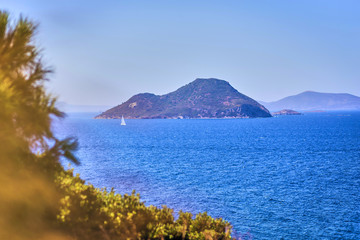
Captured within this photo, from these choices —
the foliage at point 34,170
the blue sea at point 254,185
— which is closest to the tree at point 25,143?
the foliage at point 34,170

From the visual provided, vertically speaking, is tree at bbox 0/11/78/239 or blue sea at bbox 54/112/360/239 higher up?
tree at bbox 0/11/78/239

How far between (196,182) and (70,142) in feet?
140

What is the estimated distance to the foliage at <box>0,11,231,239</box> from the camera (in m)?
7.25

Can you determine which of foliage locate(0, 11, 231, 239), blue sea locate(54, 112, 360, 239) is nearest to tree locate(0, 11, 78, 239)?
foliage locate(0, 11, 231, 239)

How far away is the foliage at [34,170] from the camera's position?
725cm

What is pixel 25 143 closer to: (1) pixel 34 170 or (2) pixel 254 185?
(1) pixel 34 170

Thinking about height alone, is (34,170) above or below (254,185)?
above

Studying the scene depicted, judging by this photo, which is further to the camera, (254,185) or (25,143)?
(254,185)

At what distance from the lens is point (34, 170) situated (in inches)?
309

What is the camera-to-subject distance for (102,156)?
76.4 m

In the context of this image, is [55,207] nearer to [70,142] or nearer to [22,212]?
[22,212]

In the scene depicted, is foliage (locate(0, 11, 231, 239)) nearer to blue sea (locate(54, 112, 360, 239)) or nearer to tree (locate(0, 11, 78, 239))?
tree (locate(0, 11, 78, 239))

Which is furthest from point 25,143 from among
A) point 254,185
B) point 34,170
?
point 254,185

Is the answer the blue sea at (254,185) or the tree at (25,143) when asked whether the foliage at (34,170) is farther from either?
the blue sea at (254,185)
